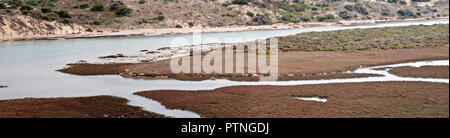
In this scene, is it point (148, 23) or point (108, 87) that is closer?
point (108, 87)

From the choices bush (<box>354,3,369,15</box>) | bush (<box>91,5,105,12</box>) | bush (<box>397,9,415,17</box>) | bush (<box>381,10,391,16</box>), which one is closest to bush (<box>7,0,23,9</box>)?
bush (<box>91,5,105,12</box>)

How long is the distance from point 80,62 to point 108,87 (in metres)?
14.1

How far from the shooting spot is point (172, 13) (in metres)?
87.3

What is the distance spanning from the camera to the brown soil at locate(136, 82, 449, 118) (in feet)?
65.1

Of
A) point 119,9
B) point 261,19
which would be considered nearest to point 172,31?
point 119,9

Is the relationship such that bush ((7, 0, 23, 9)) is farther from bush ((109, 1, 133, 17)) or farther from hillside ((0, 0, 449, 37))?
bush ((109, 1, 133, 17))

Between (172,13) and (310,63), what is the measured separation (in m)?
54.1

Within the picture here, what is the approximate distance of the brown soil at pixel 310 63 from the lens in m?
33.4

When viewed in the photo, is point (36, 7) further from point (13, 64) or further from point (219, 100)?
point (219, 100)

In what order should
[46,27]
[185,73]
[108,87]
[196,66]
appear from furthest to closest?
1. [46,27]
2. [196,66]
3. [185,73]
4. [108,87]

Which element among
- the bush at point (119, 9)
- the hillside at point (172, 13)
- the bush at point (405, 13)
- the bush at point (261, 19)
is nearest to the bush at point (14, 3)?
the hillside at point (172, 13)

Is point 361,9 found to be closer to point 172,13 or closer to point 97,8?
point 172,13

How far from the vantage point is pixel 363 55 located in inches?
1665

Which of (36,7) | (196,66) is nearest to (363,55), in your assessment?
(196,66)
